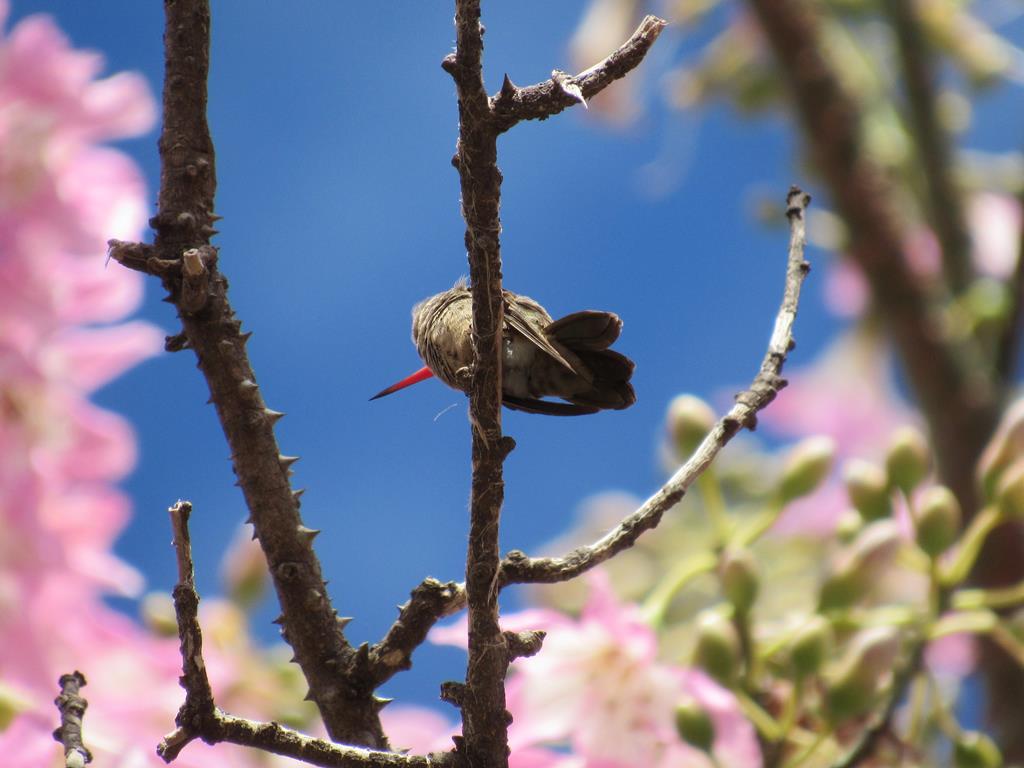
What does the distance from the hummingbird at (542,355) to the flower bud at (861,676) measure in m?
0.35

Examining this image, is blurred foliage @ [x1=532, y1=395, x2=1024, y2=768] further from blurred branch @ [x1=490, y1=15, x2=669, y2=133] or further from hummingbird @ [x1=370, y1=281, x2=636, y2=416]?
blurred branch @ [x1=490, y1=15, x2=669, y2=133]

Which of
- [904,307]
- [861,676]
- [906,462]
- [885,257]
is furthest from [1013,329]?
[861,676]

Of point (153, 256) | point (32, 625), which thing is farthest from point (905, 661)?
point (32, 625)

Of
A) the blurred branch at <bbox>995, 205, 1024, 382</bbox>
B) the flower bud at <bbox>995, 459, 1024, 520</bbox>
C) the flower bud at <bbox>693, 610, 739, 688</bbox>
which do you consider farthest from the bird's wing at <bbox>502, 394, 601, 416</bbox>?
the blurred branch at <bbox>995, 205, 1024, 382</bbox>

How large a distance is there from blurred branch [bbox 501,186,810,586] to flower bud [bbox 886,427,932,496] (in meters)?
0.33

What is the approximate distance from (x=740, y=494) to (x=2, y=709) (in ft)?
3.89

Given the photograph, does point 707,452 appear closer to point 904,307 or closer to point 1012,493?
point 1012,493

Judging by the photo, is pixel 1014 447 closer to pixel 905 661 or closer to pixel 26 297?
pixel 905 661

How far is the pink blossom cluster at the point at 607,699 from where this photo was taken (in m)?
1.10

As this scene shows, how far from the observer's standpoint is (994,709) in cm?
172

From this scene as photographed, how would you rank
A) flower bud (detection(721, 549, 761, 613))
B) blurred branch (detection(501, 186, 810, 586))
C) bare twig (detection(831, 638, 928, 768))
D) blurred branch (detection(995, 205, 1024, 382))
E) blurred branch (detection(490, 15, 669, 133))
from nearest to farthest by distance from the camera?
blurred branch (detection(490, 15, 669, 133))
blurred branch (detection(501, 186, 810, 586))
bare twig (detection(831, 638, 928, 768))
flower bud (detection(721, 549, 761, 613))
blurred branch (detection(995, 205, 1024, 382))

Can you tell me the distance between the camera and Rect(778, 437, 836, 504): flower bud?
4.40ft

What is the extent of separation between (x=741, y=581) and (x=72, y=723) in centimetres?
67

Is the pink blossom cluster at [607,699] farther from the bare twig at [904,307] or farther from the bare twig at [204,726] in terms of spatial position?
the bare twig at [904,307]
